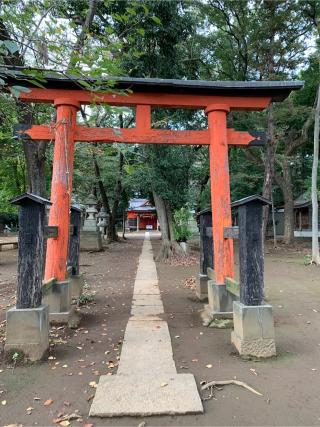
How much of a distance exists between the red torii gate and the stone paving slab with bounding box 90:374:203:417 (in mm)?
2528

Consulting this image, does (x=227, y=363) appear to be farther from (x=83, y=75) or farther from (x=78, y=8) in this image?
(x=78, y=8)

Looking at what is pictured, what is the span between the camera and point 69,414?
9.16ft

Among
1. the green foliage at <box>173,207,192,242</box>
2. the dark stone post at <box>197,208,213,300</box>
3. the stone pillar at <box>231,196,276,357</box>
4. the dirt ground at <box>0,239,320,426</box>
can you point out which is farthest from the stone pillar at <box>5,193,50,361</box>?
the green foliage at <box>173,207,192,242</box>

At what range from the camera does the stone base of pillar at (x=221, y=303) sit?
532 centimetres

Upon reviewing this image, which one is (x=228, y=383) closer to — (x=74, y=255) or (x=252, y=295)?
(x=252, y=295)

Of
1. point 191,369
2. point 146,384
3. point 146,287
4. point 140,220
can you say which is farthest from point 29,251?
point 140,220

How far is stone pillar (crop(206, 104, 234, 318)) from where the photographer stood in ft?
17.9

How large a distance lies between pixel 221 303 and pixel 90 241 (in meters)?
12.7

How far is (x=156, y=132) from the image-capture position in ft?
20.0

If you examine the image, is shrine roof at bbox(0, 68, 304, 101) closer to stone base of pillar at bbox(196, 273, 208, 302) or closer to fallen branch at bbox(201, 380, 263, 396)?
stone base of pillar at bbox(196, 273, 208, 302)

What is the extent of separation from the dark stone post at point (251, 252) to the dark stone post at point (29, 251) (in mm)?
2332

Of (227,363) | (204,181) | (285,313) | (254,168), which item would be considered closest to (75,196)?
(204,181)

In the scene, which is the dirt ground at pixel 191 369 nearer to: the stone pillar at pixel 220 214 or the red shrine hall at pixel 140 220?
the stone pillar at pixel 220 214

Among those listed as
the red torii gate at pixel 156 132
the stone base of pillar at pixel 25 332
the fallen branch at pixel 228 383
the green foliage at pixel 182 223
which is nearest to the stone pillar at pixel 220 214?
the red torii gate at pixel 156 132
